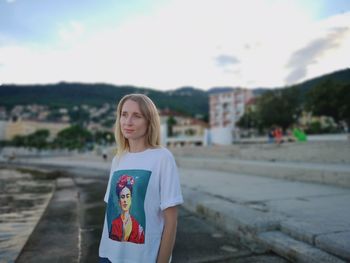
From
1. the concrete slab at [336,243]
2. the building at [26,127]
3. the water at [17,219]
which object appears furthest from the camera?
the building at [26,127]

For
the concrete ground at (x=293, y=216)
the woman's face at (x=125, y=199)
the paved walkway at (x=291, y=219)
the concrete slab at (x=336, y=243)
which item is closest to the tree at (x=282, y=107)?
the concrete ground at (x=293, y=216)

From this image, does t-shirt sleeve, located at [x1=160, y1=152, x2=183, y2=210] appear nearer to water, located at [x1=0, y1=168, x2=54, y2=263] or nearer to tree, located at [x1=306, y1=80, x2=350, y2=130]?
water, located at [x1=0, y1=168, x2=54, y2=263]

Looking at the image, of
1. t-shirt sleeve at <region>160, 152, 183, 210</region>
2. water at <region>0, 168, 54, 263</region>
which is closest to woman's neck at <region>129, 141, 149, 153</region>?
t-shirt sleeve at <region>160, 152, 183, 210</region>

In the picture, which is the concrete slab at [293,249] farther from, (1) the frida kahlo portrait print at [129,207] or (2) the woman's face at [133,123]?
(2) the woman's face at [133,123]

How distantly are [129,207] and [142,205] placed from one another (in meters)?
0.09

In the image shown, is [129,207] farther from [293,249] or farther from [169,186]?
[293,249]

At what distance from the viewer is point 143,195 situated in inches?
72.9

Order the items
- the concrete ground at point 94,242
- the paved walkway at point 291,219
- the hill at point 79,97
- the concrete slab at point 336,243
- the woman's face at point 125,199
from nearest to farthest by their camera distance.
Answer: the woman's face at point 125,199 < the concrete slab at point 336,243 < the paved walkway at point 291,219 < the concrete ground at point 94,242 < the hill at point 79,97

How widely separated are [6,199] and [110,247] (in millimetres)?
7267

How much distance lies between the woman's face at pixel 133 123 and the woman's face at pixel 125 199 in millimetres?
344

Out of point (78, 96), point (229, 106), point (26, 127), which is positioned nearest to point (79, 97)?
point (78, 96)

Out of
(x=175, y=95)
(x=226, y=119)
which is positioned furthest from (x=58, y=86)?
(x=226, y=119)

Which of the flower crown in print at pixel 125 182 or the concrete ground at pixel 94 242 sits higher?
the flower crown in print at pixel 125 182

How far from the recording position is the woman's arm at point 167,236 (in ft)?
5.82
